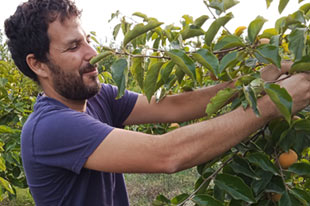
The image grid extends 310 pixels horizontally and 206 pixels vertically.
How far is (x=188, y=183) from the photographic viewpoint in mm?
4797

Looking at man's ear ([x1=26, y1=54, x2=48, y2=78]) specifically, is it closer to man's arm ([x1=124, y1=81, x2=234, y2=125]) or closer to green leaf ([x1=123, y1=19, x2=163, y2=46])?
man's arm ([x1=124, y1=81, x2=234, y2=125])

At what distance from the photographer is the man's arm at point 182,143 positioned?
1.10m

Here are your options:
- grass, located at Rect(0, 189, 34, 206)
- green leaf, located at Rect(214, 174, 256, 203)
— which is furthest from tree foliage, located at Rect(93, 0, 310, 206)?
grass, located at Rect(0, 189, 34, 206)

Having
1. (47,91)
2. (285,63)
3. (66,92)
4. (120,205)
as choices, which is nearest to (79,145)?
(66,92)

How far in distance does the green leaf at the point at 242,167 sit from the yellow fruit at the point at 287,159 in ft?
0.54

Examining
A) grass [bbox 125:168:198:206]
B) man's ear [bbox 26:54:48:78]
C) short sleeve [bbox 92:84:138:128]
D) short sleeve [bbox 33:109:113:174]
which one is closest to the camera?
short sleeve [bbox 33:109:113:174]

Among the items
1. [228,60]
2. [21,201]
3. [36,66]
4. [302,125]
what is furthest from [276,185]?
[21,201]

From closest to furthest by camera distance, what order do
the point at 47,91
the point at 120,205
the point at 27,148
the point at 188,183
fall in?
the point at 27,148
the point at 47,91
the point at 120,205
the point at 188,183

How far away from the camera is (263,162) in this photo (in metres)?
1.09

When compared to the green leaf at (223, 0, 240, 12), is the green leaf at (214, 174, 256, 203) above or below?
below

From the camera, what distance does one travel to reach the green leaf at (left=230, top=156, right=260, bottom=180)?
44.4 inches

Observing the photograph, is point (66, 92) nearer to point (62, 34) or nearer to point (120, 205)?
point (62, 34)

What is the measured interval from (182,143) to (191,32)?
1.18 ft

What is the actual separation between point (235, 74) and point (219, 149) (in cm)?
33
